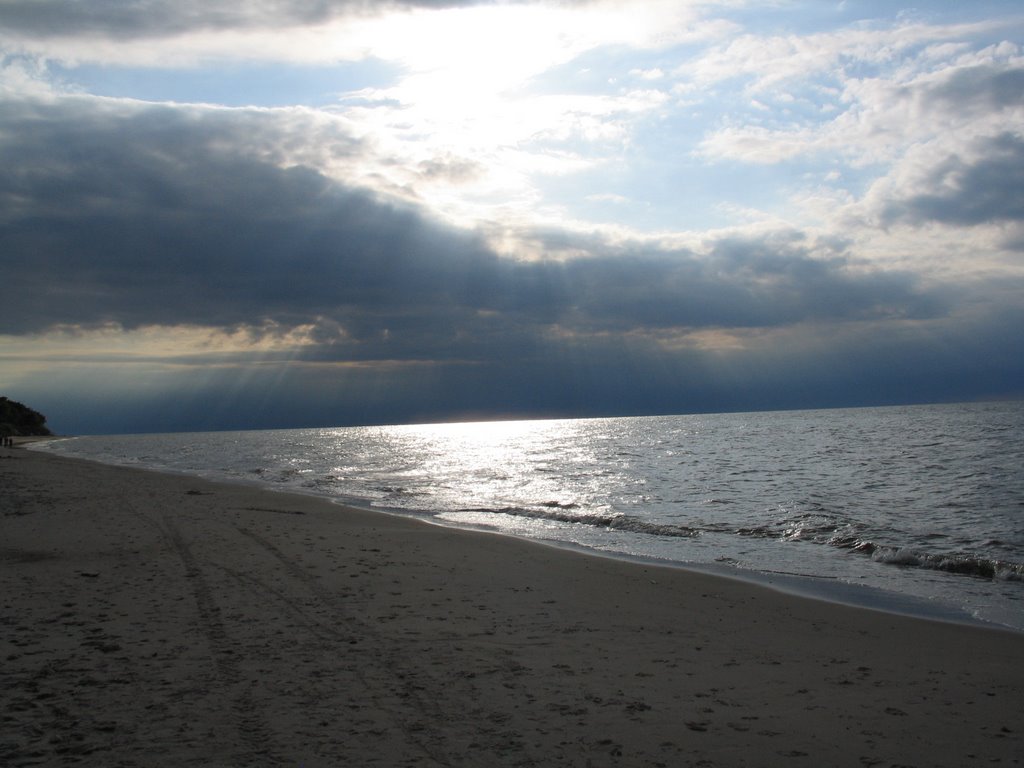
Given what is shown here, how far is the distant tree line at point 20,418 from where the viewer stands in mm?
115438

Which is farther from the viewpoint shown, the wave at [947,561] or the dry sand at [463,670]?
the wave at [947,561]

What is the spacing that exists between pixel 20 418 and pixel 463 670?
480 ft

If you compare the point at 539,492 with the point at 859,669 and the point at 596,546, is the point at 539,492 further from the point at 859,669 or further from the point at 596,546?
the point at 859,669

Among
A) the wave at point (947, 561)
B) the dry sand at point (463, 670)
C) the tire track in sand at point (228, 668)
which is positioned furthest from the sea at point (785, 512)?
the tire track in sand at point (228, 668)

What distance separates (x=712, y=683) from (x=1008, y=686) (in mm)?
3253

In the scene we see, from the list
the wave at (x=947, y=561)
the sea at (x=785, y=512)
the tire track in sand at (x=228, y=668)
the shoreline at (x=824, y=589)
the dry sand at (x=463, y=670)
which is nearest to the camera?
the tire track in sand at (x=228, y=668)

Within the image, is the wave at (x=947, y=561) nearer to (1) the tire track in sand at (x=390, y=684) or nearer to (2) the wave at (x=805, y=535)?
(2) the wave at (x=805, y=535)

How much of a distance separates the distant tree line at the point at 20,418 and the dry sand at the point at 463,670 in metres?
118

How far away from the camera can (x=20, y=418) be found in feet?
406

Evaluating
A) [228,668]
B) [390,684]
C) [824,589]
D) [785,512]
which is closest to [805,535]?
[785,512]

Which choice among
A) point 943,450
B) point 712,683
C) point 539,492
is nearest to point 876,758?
point 712,683

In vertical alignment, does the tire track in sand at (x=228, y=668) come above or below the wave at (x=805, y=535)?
above

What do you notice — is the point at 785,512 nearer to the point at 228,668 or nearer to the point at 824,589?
the point at 824,589

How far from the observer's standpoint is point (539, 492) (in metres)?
32.4
